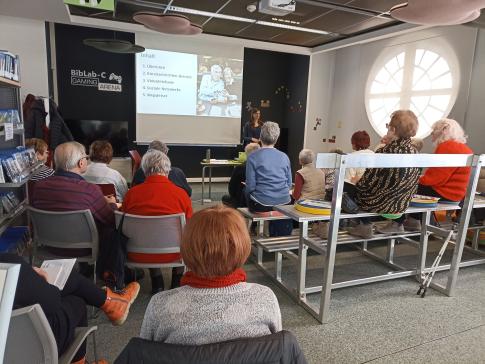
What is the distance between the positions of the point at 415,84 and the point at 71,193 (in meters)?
5.71

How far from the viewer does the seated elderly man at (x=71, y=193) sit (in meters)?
2.17

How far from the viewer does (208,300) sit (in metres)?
0.98

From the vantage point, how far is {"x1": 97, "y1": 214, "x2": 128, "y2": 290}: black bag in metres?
2.16

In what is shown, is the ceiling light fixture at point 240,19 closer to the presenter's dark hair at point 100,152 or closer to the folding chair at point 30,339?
the presenter's dark hair at point 100,152

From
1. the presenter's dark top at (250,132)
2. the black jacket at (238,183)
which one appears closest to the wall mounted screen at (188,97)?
the presenter's dark top at (250,132)

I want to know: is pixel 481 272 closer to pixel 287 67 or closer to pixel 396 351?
pixel 396 351

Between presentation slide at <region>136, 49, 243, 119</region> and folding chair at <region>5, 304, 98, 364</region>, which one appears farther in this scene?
presentation slide at <region>136, 49, 243, 119</region>

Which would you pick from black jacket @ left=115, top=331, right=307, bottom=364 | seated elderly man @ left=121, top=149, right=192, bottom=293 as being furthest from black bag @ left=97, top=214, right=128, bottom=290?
black jacket @ left=115, top=331, right=307, bottom=364

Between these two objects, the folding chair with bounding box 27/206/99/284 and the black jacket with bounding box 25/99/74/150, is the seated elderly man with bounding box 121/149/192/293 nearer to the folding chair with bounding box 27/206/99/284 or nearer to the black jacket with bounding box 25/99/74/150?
the folding chair with bounding box 27/206/99/284

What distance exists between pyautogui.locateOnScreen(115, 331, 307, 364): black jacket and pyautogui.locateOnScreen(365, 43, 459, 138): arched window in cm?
557

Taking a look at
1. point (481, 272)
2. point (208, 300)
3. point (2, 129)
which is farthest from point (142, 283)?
point (481, 272)

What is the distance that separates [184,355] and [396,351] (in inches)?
67.1

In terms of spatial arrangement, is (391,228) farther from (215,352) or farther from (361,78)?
(361,78)

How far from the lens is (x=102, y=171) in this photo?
120 inches
